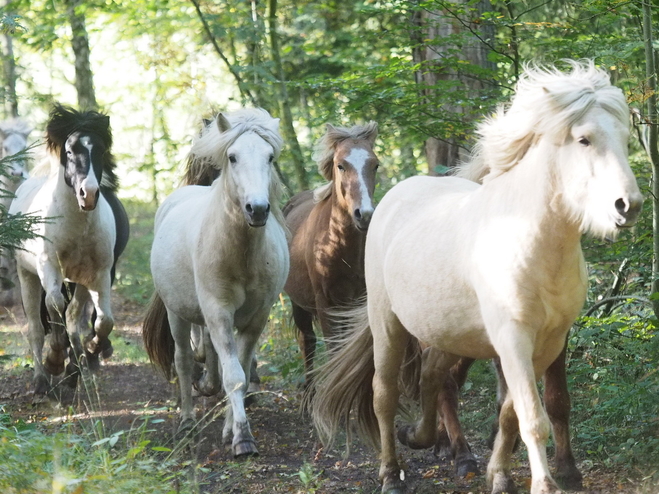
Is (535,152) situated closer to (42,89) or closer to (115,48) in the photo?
(115,48)

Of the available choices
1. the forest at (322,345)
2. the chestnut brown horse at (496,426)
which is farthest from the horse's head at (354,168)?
the chestnut brown horse at (496,426)

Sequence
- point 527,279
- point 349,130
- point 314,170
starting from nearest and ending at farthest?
1. point 527,279
2. point 349,130
3. point 314,170

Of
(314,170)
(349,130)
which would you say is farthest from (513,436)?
(314,170)

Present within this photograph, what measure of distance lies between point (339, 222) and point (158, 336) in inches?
86.4

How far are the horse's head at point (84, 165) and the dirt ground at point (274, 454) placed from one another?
6.07 feet

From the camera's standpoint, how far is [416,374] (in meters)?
5.82

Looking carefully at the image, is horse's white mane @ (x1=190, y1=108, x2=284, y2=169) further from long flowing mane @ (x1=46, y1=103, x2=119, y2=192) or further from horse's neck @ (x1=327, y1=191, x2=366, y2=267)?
long flowing mane @ (x1=46, y1=103, x2=119, y2=192)

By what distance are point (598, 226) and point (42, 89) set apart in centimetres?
2253

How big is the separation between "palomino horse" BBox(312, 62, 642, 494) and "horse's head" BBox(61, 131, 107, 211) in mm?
3798

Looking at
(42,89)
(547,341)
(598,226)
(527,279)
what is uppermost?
(42,89)

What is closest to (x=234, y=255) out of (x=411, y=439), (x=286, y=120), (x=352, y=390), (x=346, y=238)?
(x=346, y=238)

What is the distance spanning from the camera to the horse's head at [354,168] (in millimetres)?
6844

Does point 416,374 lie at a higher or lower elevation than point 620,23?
lower

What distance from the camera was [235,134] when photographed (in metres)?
6.11
